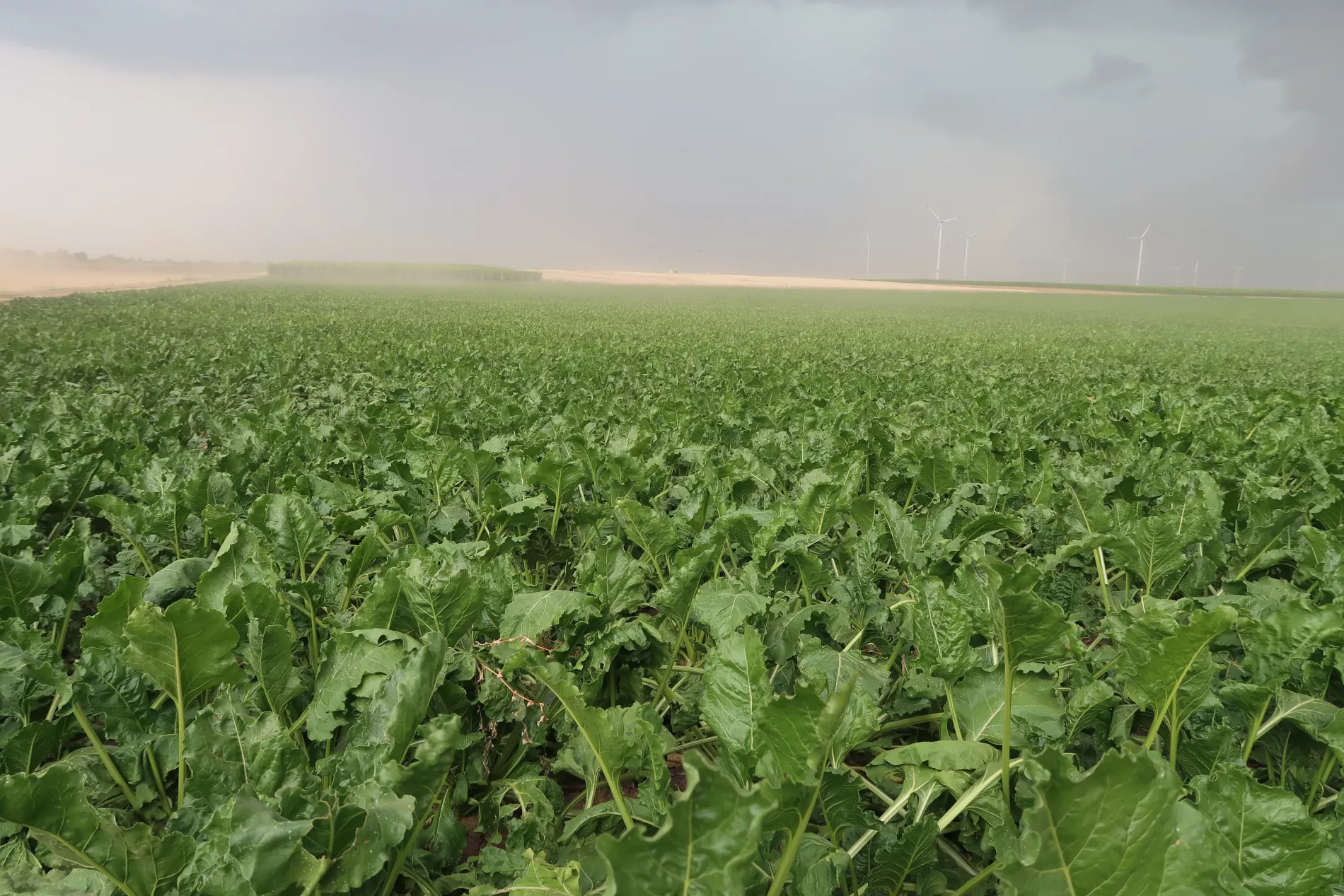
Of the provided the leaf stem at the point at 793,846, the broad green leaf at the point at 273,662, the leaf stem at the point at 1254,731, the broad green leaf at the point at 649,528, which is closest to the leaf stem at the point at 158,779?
the broad green leaf at the point at 273,662

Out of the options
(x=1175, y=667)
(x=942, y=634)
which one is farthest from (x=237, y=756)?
(x=1175, y=667)

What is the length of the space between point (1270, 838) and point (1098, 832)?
69 cm

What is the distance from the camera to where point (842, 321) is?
3166 centimetres

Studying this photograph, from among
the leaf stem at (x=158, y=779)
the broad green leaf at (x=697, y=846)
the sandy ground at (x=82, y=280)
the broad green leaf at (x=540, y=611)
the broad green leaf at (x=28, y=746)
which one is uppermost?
the sandy ground at (x=82, y=280)

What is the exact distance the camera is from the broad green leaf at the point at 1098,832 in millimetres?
968

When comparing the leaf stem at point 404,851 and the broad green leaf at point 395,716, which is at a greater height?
the broad green leaf at point 395,716

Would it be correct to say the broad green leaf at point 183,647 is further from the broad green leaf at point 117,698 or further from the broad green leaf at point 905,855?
the broad green leaf at point 905,855

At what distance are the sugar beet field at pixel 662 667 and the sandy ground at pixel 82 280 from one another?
59.5 metres

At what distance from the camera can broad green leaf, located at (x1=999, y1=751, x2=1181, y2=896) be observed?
968 millimetres

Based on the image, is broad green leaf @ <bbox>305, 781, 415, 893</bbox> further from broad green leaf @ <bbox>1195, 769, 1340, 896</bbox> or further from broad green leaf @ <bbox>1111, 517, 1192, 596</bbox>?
broad green leaf @ <bbox>1111, 517, 1192, 596</bbox>

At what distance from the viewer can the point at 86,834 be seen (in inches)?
56.0

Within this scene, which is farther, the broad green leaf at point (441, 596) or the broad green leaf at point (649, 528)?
the broad green leaf at point (649, 528)

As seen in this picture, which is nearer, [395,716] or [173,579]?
[395,716]

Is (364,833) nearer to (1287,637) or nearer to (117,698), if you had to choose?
(117,698)
